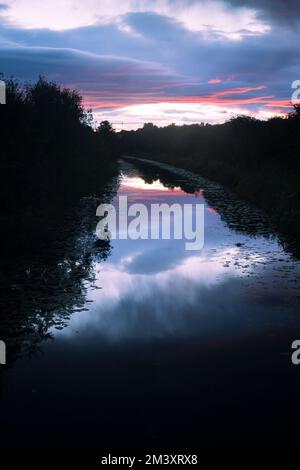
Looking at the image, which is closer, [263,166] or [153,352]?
[153,352]

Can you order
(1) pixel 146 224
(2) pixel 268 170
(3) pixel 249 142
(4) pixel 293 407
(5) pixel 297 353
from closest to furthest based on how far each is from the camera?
(4) pixel 293 407, (5) pixel 297 353, (1) pixel 146 224, (2) pixel 268 170, (3) pixel 249 142

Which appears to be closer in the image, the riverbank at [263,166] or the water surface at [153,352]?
the water surface at [153,352]

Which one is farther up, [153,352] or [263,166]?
[263,166]

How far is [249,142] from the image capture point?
4956 centimetres

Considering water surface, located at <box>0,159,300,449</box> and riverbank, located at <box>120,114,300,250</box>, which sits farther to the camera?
riverbank, located at <box>120,114,300,250</box>

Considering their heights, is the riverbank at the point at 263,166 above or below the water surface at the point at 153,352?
above

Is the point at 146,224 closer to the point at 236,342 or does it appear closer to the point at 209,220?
the point at 209,220

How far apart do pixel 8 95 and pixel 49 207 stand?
550 cm

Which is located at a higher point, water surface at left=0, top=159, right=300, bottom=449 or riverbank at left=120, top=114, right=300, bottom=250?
riverbank at left=120, top=114, right=300, bottom=250

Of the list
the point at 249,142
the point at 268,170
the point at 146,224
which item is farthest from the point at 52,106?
the point at 249,142
